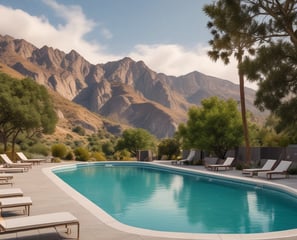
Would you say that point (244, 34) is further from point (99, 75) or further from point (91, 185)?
point (99, 75)

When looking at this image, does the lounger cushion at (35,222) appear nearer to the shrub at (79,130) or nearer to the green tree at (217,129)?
the green tree at (217,129)

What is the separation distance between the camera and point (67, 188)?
1216 centimetres

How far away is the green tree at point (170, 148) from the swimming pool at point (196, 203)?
1284cm

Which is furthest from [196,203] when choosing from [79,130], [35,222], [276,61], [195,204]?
[79,130]

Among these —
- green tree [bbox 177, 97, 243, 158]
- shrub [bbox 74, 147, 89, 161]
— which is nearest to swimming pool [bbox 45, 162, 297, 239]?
green tree [bbox 177, 97, 243, 158]

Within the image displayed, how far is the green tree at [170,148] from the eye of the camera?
3188 cm

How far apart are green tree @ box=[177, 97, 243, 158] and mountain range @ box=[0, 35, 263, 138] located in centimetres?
8642

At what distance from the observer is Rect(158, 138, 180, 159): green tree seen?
105ft

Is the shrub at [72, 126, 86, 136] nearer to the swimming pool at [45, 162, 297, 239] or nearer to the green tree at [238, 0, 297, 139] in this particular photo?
the swimming pool at [45, 162, 297, 239]

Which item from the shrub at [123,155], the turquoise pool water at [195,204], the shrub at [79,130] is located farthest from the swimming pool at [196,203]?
the shrub at [79,130]

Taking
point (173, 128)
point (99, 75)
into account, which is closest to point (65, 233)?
point (173, 128)

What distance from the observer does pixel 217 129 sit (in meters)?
23.4

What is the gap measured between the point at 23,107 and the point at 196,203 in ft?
58.6

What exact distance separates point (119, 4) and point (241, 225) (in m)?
19.3
